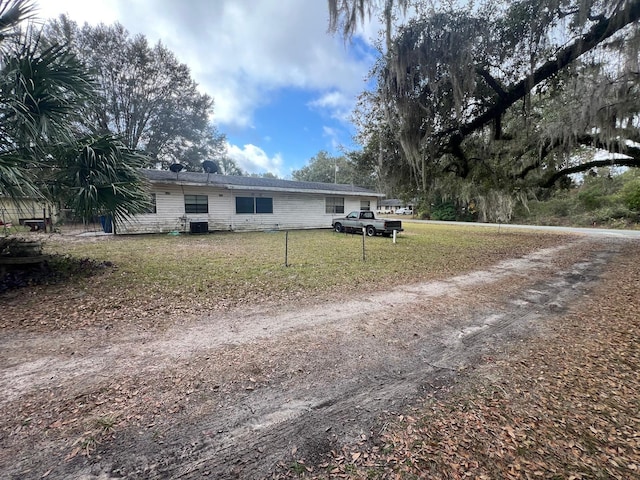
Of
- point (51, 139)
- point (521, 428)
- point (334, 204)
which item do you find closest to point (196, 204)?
point (334, 204)

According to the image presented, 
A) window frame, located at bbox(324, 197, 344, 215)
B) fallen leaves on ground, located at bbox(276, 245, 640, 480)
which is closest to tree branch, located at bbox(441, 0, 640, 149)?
fallen leaves on ground, located at bbox(276, 245, 640, 480)

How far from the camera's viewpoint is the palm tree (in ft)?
13.7

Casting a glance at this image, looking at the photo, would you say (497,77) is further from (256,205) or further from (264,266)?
(256,205)

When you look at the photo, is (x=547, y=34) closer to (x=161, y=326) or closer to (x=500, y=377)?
(x=500, y=377)

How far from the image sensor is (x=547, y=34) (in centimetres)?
495

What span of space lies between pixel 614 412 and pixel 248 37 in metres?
13.0

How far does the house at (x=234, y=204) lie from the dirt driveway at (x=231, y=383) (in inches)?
385

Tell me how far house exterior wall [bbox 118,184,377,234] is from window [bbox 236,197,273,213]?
0.18 m

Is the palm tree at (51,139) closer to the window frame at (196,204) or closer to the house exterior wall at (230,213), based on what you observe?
the house exterior wall at (230,213)

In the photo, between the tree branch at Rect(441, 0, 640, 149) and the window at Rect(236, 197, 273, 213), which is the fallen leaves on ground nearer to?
the tree branch at Rect(441, 0, 640, 149)

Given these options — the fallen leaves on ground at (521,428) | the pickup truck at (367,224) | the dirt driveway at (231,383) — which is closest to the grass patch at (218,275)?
the dirt driveway at (231,383)

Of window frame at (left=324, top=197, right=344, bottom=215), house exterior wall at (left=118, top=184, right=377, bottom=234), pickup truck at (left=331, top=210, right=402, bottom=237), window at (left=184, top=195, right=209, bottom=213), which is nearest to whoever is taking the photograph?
house exterior wall at (left=118, top=184, right=377, bottom=234)

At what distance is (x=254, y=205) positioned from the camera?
49.5 ft

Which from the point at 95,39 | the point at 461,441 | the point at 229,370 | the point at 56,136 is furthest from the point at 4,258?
the point at 95,39
